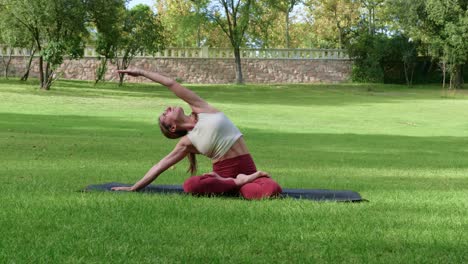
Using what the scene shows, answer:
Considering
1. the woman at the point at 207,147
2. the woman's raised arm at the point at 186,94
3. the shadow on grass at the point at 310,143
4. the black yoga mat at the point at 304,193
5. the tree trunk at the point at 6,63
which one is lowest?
the tree trunk at the point at 6,63

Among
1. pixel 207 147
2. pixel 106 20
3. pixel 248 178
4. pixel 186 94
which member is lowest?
pixel 248 178

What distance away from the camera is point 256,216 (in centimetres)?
637

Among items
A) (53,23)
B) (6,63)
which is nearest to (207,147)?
(53,23)

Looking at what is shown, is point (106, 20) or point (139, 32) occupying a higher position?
point (106, 20)

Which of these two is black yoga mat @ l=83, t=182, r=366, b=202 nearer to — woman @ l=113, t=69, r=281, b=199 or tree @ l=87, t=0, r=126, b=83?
woman @ l=113, t=69, r=281, b=199

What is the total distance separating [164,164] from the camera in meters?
8.15

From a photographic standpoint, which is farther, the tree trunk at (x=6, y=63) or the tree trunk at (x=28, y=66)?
the tree trunk at (x=6, y=63)

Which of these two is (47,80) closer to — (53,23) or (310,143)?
(53,23)

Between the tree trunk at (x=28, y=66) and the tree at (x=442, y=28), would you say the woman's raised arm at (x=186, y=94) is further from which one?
the tree at (x=442, y=28)

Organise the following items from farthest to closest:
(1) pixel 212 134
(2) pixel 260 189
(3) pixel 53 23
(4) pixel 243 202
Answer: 1. (3) pixel 53 23
2. (1) pixel 212 134
3. (2) pixel 260 189
4. (4) pixel 243 202

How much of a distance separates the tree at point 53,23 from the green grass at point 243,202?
14.9 meters

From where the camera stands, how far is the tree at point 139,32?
53281 mm

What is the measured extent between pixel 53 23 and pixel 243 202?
122ft

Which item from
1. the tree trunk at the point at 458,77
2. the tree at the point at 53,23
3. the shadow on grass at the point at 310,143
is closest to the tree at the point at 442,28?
the tree trunk at the point at 458,77
